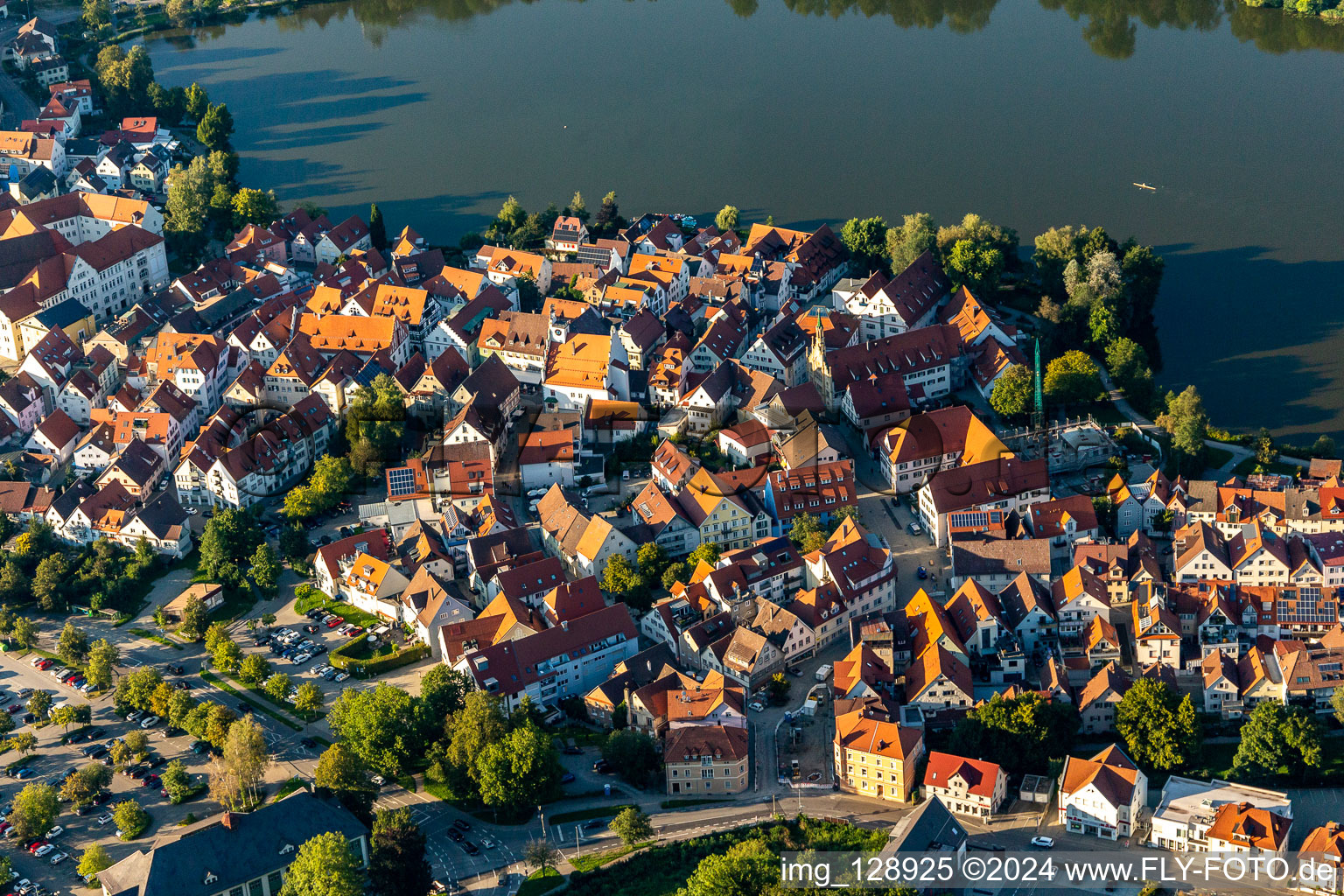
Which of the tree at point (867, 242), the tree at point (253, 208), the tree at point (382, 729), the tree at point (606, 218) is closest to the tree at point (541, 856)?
the tree at point (382, 729)

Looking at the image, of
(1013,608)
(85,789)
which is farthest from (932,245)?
(85,789)

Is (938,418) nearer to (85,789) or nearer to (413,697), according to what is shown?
(413,697)

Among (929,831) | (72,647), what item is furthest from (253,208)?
(929,831)

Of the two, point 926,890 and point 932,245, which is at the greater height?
point 932,245

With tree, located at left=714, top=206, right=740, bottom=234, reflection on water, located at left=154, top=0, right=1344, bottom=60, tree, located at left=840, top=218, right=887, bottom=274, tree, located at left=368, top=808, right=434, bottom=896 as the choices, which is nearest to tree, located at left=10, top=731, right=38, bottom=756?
tree, located at left=368, top=808, right=434, bottom=896

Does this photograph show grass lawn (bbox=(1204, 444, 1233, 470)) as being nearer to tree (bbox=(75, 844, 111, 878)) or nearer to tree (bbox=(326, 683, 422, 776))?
tree (bbox=(326, 683, 422, 776))

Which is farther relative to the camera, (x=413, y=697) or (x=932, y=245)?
(x=932, y=245)
